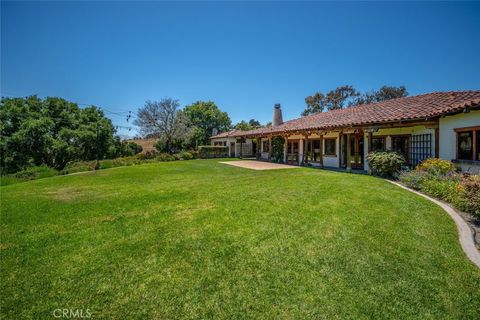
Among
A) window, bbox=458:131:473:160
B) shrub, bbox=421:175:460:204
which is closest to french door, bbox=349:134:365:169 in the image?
window, bbox=458:131:473:160

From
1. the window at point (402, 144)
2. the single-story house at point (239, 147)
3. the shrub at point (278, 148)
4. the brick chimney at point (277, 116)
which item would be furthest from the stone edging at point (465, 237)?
the single-story house at point (239, 147)

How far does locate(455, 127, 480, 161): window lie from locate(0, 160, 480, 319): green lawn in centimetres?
A: 425

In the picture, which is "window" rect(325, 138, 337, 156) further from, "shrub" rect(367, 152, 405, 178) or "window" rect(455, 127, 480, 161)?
"window" rect(455, 127, 480, 161)

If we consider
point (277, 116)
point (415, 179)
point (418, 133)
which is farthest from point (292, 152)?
point (415, 179)

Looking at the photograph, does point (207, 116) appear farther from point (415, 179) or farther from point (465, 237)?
point (465, 237)

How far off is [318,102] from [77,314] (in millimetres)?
40722

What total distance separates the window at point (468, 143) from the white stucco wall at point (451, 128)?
0.14 meters

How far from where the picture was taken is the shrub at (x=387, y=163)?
10281 millimetres

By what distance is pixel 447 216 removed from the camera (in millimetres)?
5465

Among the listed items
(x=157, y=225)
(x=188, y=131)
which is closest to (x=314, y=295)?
(x=157, y=225)

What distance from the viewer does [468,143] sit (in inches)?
337

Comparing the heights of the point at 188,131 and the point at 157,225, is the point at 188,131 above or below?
above

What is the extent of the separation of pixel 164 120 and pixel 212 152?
954cm

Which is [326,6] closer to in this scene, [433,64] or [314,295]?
[433,64]
